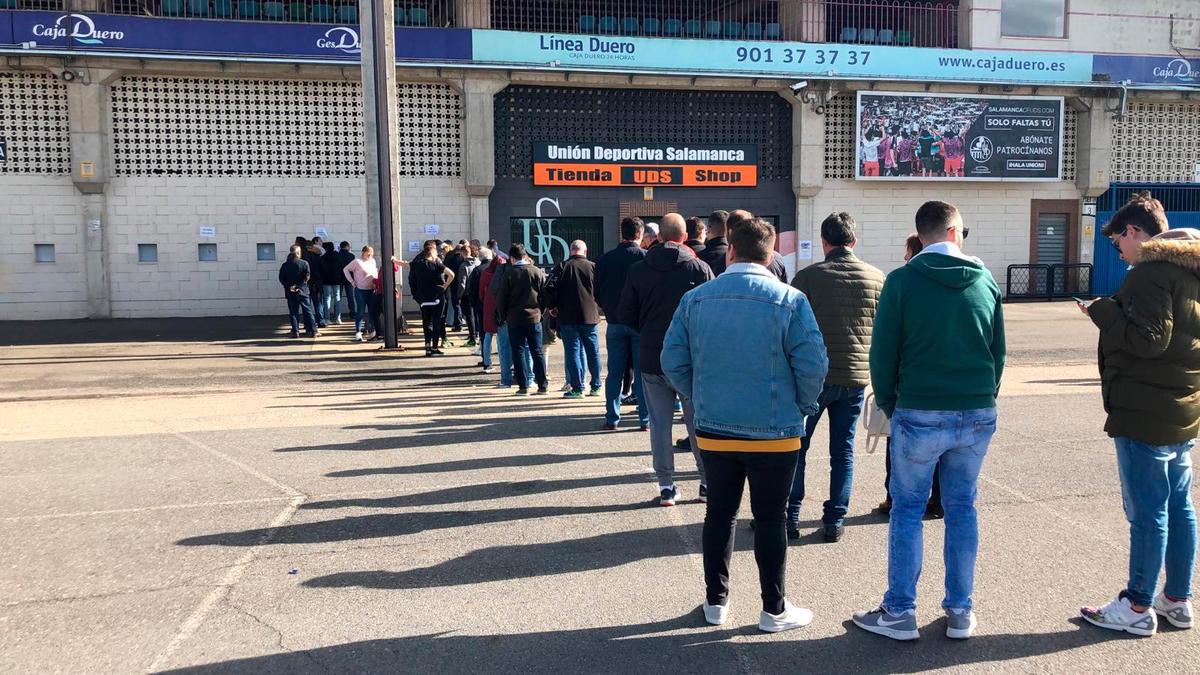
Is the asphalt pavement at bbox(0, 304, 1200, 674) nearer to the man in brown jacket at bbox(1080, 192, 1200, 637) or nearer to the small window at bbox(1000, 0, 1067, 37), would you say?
the man in brown jacket at bbox(1080, 192, 1200, 637)

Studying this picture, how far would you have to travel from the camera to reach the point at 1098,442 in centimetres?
827

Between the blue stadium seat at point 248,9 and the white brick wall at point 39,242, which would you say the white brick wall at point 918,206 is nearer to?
the blue stadium seat at point 248,9

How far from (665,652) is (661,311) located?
2973 millimetres

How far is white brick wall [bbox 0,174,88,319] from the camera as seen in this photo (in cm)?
2083

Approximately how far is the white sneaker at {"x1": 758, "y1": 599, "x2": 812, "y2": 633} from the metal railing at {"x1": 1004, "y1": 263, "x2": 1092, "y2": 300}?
934 inches

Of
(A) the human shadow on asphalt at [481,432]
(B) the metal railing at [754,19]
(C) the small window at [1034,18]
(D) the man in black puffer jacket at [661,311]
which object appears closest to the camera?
(D) the man in black puffer jacket at [661,311]

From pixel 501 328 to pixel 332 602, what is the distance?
7.34 metres

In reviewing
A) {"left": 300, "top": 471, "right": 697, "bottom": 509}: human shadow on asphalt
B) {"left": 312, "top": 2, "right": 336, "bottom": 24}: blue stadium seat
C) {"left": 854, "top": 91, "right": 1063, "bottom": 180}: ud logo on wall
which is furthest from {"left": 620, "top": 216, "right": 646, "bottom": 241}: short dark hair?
{"left": 854, "top": 91, "right": 1063, "bottom": 180}: ud logo on wall

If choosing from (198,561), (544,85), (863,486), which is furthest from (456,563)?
(544,85)

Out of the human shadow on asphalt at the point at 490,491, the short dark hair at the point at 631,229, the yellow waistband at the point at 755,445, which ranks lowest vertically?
the human shadow on asphalt at the point at 490,491

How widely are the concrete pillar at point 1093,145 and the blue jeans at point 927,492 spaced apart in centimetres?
2488

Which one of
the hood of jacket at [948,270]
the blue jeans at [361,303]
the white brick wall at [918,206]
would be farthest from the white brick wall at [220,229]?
the hood of jacket at [948,270]

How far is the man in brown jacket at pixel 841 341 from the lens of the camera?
5719 millimetres

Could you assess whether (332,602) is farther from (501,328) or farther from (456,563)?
(501,328)
